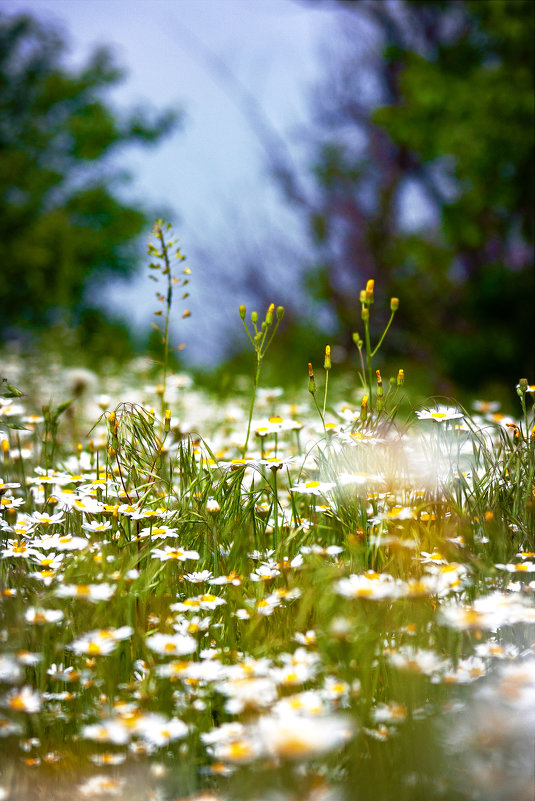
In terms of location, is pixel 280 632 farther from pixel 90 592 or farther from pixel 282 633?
pixel 90 592

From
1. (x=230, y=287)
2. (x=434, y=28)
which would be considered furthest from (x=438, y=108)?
(x=230, y=287)

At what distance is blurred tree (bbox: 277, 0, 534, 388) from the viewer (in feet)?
26.6

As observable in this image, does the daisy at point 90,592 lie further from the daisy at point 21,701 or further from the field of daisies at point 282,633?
the daisy at point 21,701

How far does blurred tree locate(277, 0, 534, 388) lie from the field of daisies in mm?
6105

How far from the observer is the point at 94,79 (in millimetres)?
14352

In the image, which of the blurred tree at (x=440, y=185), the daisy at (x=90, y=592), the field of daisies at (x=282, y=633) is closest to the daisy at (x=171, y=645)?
the field of daisies at (x=282, y=633)

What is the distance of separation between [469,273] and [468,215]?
123cm

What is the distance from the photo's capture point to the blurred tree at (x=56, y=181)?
12609mm

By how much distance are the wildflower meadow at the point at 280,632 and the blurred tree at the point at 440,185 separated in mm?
6048

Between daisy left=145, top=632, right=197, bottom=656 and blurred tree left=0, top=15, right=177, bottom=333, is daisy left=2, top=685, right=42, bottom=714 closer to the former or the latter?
daisy left=145, top=632, right=197, bottom=656

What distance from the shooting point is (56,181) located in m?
13.4

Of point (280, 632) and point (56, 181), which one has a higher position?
point (56, 181)

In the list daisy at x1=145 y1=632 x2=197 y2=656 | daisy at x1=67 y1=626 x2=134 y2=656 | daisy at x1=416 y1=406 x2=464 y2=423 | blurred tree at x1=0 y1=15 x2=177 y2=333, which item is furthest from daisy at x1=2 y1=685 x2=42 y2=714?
blurred tree at x1=0 y1=15 x2=177 y2=333

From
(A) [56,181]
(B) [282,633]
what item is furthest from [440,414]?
(A) [56,181]
